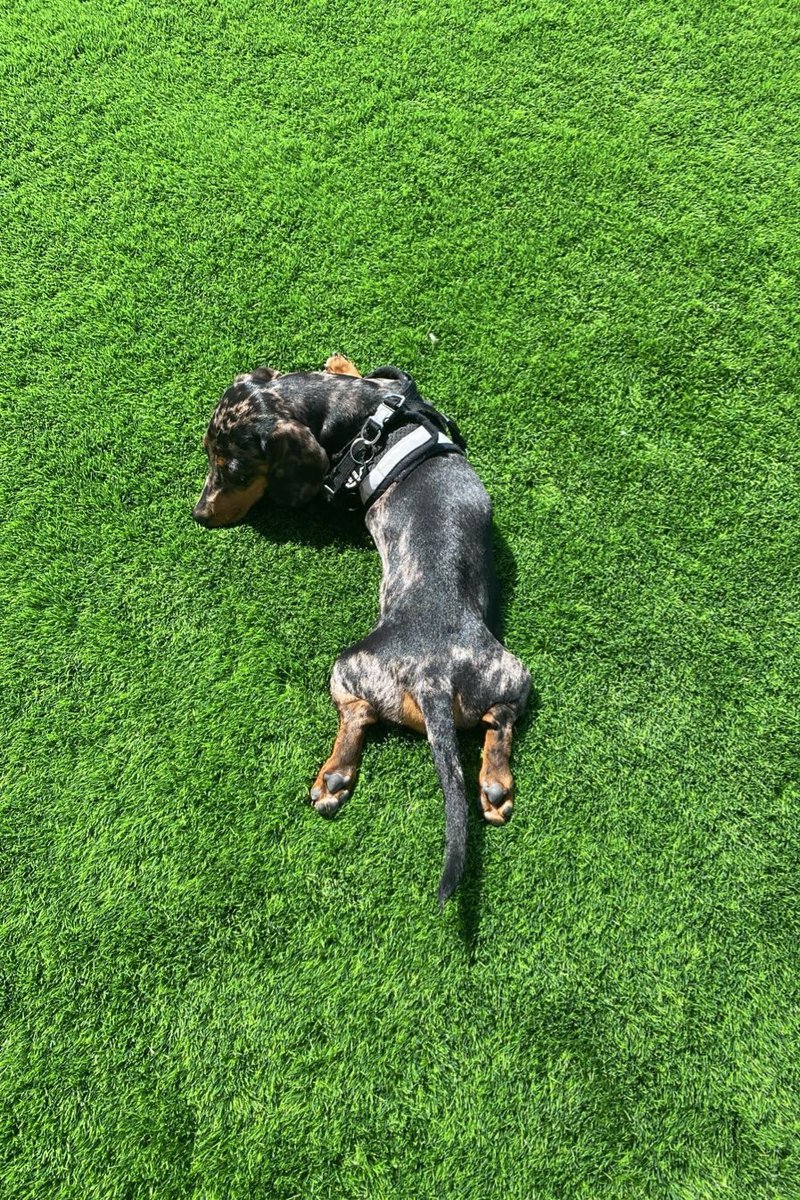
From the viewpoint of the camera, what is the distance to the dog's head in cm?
292

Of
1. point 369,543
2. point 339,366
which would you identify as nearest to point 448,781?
point 369,543

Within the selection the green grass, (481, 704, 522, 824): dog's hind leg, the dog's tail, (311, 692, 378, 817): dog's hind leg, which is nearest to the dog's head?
the green grass

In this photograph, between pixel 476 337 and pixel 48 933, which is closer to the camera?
pixel 48 933

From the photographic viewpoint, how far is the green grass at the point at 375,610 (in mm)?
2424

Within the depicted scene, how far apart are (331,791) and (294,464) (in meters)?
1.33

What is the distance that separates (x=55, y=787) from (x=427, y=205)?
333 centimetres

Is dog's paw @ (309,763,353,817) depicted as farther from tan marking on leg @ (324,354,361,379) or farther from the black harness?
tan marking on leg @ (324,354,361,379)

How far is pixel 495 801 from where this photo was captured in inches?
107

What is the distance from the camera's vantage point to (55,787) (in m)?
2.87

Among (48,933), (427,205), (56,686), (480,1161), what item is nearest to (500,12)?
(427,205)

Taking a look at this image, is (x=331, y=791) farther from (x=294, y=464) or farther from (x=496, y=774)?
(x=294, y=464)

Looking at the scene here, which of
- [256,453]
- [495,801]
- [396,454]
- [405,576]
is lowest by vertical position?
[495,801]

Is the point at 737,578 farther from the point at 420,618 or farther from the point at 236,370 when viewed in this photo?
the point at 236,370

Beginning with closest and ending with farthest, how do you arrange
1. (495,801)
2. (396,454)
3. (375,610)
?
(495,801) < (396,454) < (375,610)
